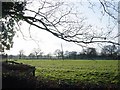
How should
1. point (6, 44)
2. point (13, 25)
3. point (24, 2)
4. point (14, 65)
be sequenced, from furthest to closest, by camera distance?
point (14, 65)
point (6, 44)
point (13, 25)
point (24, 2)

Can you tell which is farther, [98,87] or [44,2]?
[44,2]

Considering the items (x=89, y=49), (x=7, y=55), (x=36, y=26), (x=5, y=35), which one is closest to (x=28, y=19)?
(x=36, y=26)

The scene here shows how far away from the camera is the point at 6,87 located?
10773mm

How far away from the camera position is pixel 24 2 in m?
12.4

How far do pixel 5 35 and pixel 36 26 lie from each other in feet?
6.42

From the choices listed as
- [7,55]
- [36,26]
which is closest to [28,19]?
[36,26]

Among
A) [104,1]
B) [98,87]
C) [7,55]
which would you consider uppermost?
[104,1]

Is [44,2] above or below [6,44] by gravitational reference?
above

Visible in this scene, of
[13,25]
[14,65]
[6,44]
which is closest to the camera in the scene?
[13,25]

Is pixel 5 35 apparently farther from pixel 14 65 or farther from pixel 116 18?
pixel 116 18

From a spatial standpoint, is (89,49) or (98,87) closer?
(98,87)

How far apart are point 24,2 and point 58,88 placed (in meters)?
3.91

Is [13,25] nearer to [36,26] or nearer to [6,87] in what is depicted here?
[36,26]

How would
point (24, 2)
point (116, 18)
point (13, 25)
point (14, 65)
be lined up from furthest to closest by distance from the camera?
point (14, 65), point (13, 25), point (24, 2), point (116, 18)
